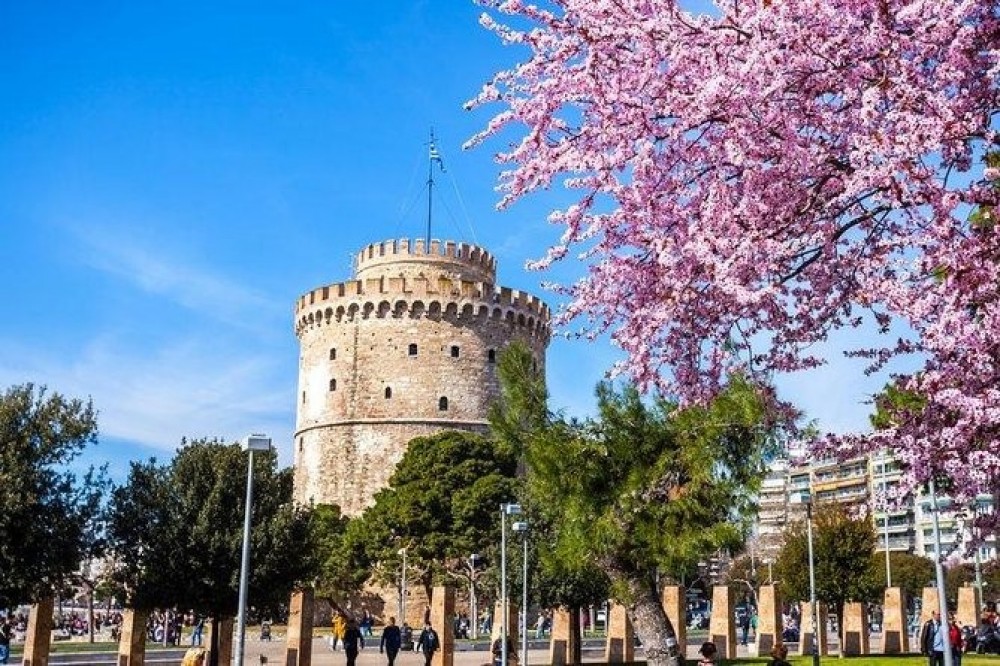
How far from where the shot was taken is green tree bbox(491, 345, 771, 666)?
705 inches

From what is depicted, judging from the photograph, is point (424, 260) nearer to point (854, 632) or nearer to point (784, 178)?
point (854, 632)

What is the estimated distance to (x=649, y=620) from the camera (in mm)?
18109

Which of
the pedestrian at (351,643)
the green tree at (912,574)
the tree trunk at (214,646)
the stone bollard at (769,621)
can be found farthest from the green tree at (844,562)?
the green tree at (912,574)

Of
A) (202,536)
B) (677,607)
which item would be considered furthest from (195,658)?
(677,607)

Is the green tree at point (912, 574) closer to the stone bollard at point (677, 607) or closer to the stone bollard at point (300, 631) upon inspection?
the stone bollard at point (677, 607)

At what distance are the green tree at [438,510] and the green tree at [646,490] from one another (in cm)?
Result: 2733

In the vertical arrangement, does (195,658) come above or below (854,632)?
above

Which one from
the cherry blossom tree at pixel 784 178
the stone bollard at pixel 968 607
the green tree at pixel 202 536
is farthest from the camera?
the stone bollard at pixel 968 607

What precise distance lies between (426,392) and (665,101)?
51089 mm

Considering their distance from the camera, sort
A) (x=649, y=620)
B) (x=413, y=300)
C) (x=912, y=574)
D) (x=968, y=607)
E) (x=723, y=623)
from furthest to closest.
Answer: (x=912, y=574)
(x=413, y=300)
(x=968, y=607)
(x=723, y=623)
(x=649, y=620)

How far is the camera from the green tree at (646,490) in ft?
58.7

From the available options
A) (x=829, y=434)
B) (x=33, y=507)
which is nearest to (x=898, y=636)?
(x=33, y=507)

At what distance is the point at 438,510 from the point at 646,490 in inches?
1265

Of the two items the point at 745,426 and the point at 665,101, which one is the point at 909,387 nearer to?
the point at 665,101
